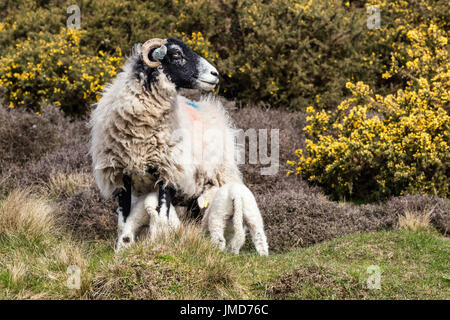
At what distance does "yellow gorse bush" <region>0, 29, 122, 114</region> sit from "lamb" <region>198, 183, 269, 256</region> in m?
6.30

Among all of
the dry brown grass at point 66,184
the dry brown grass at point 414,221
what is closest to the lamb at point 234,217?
the dry brown grass at point 414,221

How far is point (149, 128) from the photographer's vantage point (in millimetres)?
5098

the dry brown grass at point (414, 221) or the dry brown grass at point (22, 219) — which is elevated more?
the dry brown grass at point (22, 219)

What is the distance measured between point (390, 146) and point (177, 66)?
3.79 metres

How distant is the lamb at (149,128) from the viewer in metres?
5.05

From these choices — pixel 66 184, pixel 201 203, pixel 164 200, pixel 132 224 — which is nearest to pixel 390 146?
pixel 201 203

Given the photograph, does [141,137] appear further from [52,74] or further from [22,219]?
[52,74]

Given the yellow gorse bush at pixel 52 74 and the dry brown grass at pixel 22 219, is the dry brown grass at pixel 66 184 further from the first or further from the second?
the yellow gorse bush at pixel 52 74

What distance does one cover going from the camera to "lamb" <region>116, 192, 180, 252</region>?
4.98 m

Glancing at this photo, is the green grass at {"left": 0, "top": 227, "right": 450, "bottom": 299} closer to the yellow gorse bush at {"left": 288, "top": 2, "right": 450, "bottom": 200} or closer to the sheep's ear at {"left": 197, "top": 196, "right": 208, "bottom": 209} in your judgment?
the sheep's ear at {"left": 197, "top": 196, "right": 208, "bottom": 209}

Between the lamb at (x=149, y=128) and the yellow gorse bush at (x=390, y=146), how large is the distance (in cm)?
335

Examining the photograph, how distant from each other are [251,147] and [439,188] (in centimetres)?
291

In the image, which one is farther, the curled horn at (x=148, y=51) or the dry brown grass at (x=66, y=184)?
the dry brown grass at (x=66, y=184)

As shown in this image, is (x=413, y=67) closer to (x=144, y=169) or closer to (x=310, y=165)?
(x=310, y=165)
